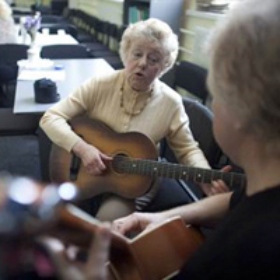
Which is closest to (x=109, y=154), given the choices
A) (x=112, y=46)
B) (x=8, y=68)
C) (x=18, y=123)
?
(x=18, y=123)

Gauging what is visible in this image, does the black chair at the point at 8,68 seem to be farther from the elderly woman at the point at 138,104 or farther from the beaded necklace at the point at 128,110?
the beaded necklace at the point at 128,110

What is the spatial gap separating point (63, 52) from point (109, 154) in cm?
214

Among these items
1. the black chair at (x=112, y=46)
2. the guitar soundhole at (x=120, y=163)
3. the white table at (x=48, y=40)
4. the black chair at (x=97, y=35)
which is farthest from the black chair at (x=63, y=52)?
the guitar soundhole at (x=120, y=163)

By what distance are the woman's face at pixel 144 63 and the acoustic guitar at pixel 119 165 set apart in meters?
0.22

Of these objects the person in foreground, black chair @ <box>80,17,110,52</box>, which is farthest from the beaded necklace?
black chair @ <box>80,17,110,52</box>

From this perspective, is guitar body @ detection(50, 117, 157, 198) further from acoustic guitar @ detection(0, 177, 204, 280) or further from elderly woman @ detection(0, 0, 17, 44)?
elderly woman @ detection(0, 0, 17, 44)

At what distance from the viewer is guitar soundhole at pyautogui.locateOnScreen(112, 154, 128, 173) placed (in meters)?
1.65

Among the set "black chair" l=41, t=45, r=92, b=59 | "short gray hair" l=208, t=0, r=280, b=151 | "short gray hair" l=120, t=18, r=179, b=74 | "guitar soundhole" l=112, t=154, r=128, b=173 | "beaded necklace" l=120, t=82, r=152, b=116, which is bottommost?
"black chair" l=41, t=45, r=92, b=59

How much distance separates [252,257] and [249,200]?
107mm

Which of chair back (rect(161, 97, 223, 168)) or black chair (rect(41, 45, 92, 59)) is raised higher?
chair back (rect(161, 97, 223, 168))

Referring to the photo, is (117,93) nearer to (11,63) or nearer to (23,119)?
(23,119)

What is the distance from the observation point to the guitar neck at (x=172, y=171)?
140cm

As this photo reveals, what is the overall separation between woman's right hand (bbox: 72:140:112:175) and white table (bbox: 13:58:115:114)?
1.89 ft

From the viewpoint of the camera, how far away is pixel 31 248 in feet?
1.79
